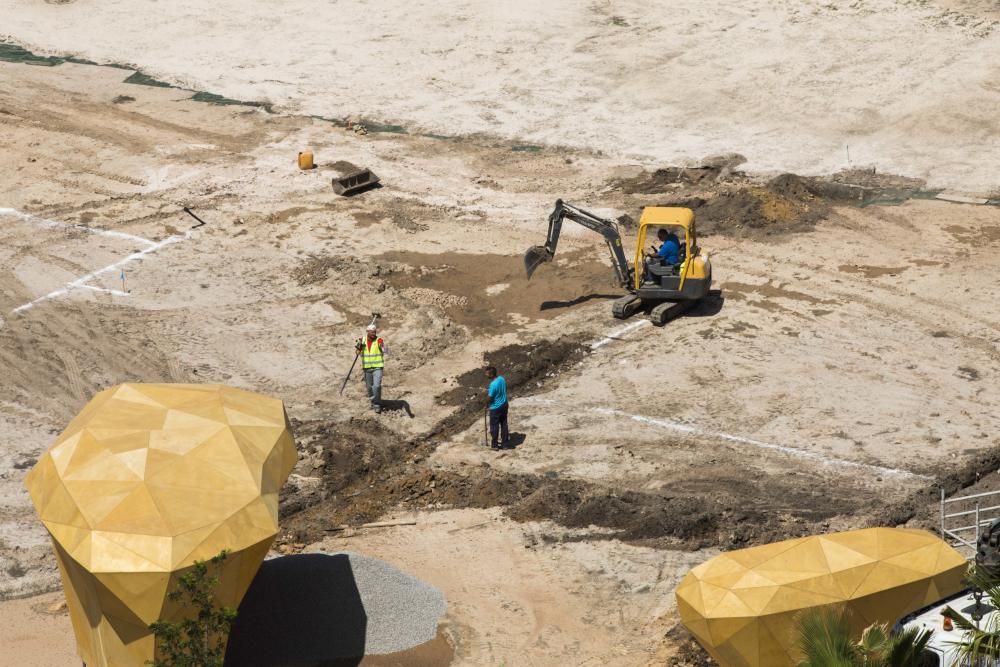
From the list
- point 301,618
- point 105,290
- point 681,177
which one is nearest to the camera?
point 301,618

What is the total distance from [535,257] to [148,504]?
13.2 meters

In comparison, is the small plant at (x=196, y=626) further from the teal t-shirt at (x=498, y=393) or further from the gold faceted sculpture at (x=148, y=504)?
the teal t-shirt at (x=498, y=393)

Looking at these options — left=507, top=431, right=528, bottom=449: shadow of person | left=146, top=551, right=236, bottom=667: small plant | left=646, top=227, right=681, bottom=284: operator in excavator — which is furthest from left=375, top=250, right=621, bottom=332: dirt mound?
left=146, top=551, right=236, bottom=667: small plant

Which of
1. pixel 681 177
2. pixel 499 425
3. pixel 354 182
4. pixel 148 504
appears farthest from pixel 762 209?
pixel 148 504

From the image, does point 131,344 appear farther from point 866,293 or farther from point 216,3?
point 216,3

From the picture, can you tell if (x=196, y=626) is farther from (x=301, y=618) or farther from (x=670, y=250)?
(x=670, y=250)

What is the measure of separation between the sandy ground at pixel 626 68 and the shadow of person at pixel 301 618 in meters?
18.7

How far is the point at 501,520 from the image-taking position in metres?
19.8

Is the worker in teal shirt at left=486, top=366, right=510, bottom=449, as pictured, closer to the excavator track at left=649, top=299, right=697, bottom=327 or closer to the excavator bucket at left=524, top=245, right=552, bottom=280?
the excavator track at left=649, top=299, right=697, bottom=327

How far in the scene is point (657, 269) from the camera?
2583cm

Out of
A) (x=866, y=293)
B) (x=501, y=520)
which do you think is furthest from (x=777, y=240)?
(x=501, y=520)

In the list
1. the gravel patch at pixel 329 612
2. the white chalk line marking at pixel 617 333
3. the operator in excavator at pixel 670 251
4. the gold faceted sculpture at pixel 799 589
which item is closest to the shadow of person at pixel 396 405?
the white chalk line marking at pixel 617 333

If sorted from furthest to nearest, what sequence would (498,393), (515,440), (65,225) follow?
1. (65,225)
2. (515,440)
3. (498,393)

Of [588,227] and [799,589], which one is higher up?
[588,227]
